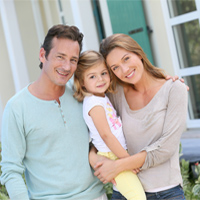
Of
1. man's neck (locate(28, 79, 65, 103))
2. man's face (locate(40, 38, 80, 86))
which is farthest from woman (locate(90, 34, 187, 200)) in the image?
man's neck (locate(28, 79, 65, 103))

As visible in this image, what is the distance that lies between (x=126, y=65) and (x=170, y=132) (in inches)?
20.3

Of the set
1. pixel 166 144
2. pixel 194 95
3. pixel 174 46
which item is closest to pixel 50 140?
pixel 166 144

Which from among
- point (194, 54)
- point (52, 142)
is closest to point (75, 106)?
point (52, 142)

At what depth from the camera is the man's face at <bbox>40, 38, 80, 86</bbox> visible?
2.07m

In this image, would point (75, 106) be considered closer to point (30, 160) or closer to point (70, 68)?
point (70, 68)

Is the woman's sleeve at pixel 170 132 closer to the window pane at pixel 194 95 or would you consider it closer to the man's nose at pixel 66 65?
the man's nose at pixel 66 65

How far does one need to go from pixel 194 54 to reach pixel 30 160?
10.3 feet

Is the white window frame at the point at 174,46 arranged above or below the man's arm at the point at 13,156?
above

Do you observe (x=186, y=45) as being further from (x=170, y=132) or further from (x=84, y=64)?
(x=170, y=132)

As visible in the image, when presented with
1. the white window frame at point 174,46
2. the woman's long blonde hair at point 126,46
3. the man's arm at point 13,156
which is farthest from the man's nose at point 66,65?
the white window frame at point 174,46

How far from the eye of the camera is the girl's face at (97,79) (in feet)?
7.37

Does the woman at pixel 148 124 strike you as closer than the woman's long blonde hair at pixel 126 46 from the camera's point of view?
Yes

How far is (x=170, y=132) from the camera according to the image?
196 centimetres

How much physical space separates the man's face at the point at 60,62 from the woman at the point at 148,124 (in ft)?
0.80
